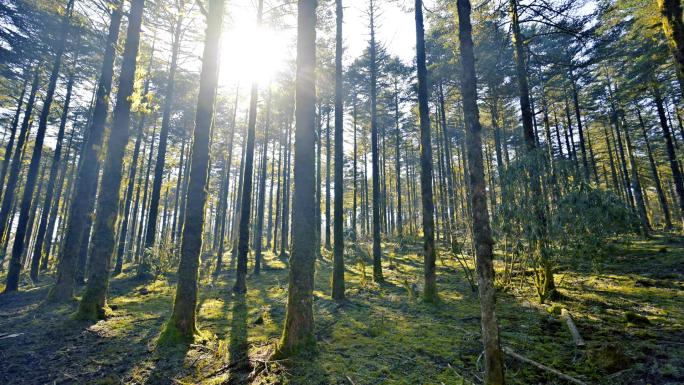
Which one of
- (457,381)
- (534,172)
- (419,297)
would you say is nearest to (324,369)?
(457,381)

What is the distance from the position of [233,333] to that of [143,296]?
614 centimetres

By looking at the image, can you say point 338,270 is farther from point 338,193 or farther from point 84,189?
point 84,189

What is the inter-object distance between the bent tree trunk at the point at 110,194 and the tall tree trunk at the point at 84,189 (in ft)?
2.33

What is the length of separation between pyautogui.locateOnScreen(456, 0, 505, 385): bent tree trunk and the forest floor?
1.54 ft

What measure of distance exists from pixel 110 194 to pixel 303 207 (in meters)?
5.94

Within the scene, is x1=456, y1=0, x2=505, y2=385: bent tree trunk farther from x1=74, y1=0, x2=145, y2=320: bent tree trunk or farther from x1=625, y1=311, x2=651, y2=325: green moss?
x1=74, y1=0, x2=145, y2=320: bent tree trunk

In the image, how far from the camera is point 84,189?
9.30 metres

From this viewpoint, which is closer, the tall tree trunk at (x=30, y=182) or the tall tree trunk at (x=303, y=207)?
the tall tree trunk at (x=303, y=207)

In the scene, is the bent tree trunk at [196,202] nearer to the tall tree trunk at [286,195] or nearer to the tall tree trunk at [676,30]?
the tall tree trunk at [676,30]

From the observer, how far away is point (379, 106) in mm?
22516

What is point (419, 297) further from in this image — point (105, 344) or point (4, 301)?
point (4, 301)

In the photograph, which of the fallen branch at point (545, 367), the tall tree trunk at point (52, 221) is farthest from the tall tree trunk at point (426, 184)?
the tall tree trunk at point (52, 221)

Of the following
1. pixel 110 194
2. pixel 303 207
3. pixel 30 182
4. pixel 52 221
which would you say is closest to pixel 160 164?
pixel 30 182

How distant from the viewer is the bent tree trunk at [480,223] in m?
3.16
